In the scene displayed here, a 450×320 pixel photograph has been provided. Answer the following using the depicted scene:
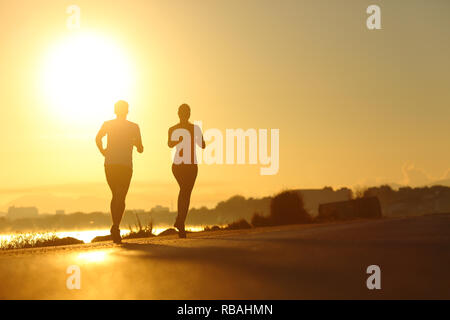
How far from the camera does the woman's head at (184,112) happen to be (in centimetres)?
1387

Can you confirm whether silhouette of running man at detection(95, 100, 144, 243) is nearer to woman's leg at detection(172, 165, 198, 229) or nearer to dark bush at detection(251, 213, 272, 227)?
woman's leg at detection(172, 165, 198, 229)

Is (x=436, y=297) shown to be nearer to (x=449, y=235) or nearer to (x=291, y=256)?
(x=291, y=256)

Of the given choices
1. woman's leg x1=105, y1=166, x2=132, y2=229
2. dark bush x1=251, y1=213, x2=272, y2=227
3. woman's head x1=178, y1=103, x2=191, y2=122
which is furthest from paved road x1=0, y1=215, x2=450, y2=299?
dark bush x1=251, y1=213, x2=272, y2=227

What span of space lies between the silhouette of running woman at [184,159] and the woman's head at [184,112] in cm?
8

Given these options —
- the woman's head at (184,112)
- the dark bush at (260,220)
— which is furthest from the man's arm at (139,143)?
the dark bush at (260,220)

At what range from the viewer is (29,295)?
5.22 meters

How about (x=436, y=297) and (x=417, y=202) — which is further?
(x=417, y=202)

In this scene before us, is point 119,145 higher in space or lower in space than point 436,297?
higher

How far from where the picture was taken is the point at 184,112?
13875mm

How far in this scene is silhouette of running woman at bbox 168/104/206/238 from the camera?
44.5 ft

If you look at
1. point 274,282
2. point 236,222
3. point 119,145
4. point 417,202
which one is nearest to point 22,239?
point 119,145
